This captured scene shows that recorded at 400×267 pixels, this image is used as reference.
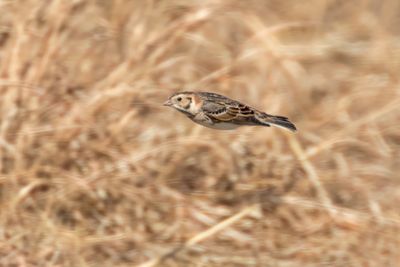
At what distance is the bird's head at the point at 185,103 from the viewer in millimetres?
4418

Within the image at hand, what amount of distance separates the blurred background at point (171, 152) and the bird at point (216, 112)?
182 cm

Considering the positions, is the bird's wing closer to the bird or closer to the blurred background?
the bird

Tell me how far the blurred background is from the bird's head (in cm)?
187

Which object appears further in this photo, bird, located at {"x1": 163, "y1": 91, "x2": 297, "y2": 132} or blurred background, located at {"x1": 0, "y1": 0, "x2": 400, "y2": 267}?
blurred background, located at {"x1": 0, "y1": 0, "x2": 400, "y2": 267}

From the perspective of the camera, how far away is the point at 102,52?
7.07 meters

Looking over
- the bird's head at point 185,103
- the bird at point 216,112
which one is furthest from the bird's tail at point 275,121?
the bird's head at point 185,103

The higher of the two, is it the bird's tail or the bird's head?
the bird's tail

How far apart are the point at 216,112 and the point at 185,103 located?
139 millimetres

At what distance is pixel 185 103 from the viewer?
14.6 feet

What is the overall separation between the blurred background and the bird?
5.99 feet

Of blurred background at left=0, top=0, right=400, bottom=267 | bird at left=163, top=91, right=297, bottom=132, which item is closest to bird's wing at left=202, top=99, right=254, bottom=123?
bird at left=163, top=91, right=297, bottom=132

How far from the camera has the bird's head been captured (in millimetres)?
4418

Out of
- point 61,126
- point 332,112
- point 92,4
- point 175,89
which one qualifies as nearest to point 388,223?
point 332,112

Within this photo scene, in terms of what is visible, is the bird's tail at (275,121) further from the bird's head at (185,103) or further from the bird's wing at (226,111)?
the bird's head at (185,103)
